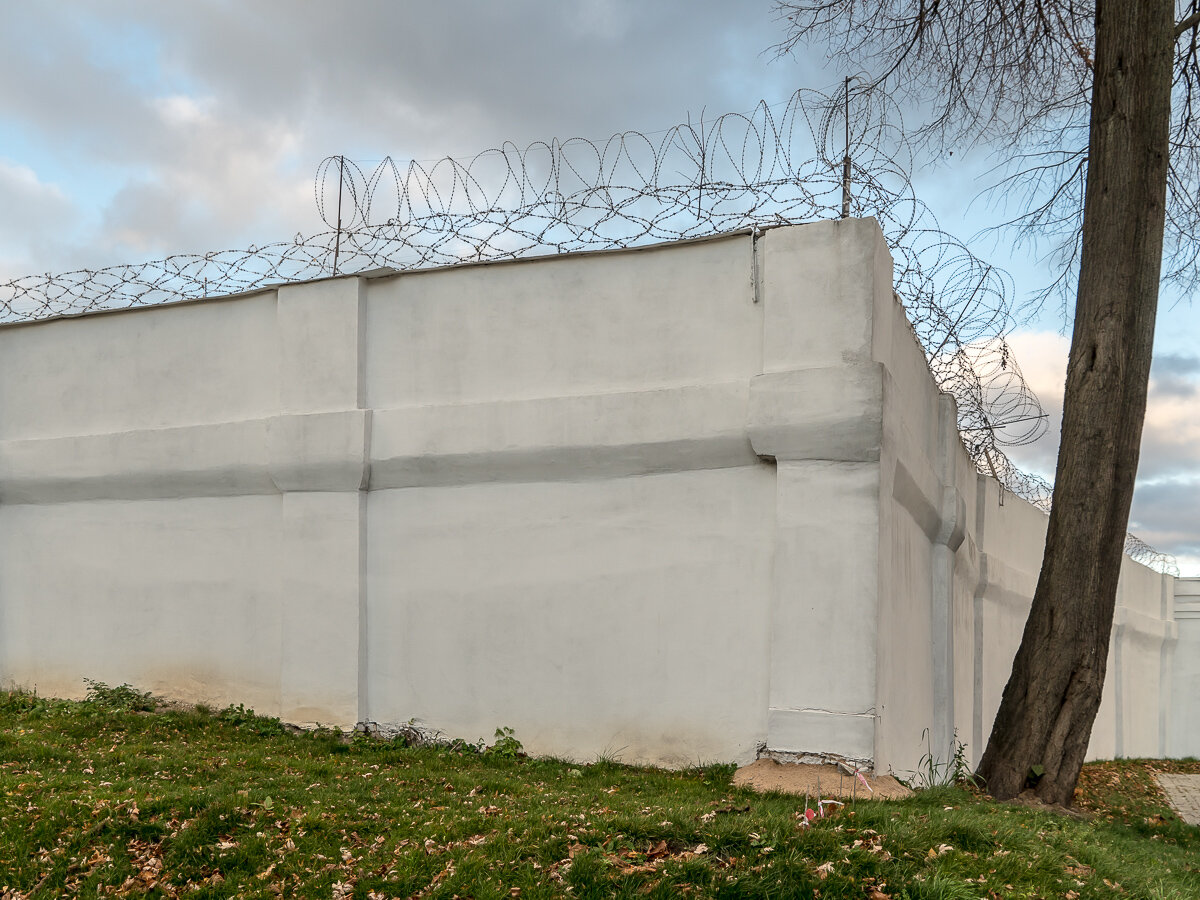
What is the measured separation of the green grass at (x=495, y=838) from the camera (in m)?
4.97

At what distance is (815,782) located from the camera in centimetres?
684

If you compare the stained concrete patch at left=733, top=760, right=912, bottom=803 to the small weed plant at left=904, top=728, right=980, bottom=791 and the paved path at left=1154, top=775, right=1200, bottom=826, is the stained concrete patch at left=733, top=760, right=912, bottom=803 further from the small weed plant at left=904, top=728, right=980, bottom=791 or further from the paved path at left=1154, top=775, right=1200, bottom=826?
the paved path at left=1154, top=775, right=1200, bottom=826

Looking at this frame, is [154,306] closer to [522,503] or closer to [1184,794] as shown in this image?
[522,503]

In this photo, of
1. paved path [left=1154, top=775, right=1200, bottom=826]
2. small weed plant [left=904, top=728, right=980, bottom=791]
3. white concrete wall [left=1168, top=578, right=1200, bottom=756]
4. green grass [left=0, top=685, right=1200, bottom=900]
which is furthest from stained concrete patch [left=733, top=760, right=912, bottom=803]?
white concrete wall [left=1168, top=578, right=1200, bottom=756]

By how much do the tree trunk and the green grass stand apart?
32.2 inches

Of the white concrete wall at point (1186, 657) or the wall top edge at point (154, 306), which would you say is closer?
the wall top edge at point (154, 306)

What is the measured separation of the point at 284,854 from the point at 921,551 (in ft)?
20.1

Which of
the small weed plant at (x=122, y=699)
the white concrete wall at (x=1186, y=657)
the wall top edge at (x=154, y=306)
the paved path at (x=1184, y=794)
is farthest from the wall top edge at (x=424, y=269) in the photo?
the white concrete wall at (x=1186, y=657)

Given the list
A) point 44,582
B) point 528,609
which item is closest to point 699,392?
point 528,609

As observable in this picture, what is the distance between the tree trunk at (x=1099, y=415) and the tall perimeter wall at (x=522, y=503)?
982 millimetres

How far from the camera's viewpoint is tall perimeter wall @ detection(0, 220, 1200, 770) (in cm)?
731

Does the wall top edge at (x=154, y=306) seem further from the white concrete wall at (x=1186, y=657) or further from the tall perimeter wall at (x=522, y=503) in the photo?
the white concrete wall at (x=1186, y=657)

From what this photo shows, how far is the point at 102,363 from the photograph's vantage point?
10297 mm

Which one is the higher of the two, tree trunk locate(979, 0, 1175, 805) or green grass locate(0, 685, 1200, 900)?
tree trunk locate(979, 0, 1175, 805)
